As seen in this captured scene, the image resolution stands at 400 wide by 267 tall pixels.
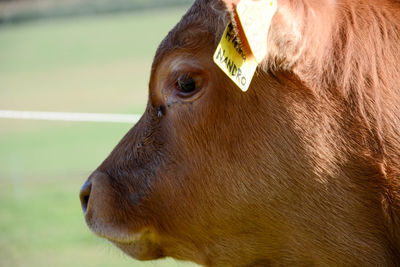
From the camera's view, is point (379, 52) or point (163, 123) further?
point (163, 123)

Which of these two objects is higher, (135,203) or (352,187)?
(352,187)

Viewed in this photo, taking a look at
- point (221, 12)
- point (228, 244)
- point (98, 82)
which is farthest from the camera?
point (98, 82)

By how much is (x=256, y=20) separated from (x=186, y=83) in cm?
46

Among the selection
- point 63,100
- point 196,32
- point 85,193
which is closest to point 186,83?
point 196,32

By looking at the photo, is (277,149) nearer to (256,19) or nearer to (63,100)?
(256,19)

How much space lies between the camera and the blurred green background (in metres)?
6.34

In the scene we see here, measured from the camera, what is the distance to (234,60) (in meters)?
2.36

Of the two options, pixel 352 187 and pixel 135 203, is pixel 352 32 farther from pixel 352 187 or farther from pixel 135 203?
pixel 135 203

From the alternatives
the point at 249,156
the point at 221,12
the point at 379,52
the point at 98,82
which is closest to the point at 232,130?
the point at 249,156

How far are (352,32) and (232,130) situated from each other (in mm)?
590

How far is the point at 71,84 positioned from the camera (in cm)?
1473

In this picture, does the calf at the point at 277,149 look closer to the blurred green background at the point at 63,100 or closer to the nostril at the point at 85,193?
the nostril at the point at 85,193

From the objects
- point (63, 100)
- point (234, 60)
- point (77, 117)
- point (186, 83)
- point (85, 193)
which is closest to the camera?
point (234, 60)

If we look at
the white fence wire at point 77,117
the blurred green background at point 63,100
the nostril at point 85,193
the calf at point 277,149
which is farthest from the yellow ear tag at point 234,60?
the white fence wire at point 77,117
